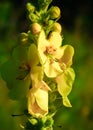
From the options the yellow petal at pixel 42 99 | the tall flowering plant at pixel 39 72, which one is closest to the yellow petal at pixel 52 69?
the tall flowering plant at pixel 39 72

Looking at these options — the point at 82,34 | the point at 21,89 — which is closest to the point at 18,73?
the point at 21,89

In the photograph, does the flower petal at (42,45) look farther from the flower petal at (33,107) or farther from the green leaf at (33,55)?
the flower petal at (33,107)

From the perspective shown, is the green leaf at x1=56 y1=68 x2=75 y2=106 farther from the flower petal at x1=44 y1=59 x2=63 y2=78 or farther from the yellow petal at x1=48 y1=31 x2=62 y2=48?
the yellow petal at x1=48 y1=31 x2=62 y2=48

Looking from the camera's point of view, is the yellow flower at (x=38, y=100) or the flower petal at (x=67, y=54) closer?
the yellow flower at (x=38, y=100)

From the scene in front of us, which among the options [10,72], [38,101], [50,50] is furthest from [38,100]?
[50,50]

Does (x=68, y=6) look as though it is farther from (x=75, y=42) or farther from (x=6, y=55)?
(x=6, y=55)

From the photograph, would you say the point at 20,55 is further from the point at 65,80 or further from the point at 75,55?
the point at 75,55

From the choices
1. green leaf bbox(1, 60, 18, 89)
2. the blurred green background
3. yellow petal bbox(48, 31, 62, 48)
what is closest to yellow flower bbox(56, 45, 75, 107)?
yellow petal bbox(48, 31, 62, 48)
